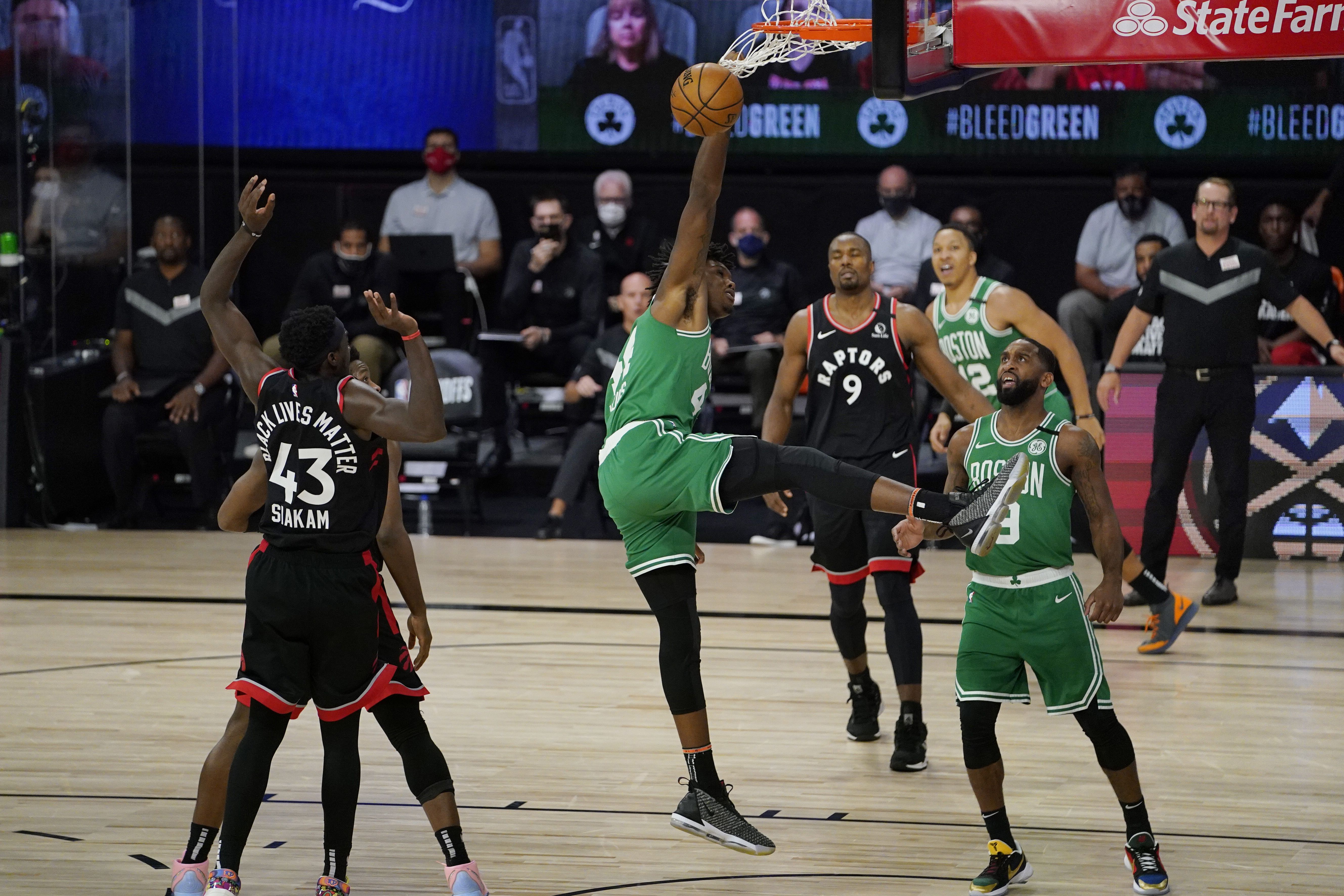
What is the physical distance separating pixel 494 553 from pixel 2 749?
185 inches

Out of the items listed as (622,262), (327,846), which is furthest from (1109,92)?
(327,846)

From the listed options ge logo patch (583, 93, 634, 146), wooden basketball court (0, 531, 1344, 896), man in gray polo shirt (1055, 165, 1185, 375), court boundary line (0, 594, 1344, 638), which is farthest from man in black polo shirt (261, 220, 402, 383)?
man in gray polo shirt (1055, 165, 1185, 375)

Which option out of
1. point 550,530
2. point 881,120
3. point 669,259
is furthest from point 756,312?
point 669,259

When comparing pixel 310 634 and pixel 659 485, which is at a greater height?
pixel 659 485

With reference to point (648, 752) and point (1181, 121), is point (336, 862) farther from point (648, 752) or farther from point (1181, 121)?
point (1181, 121)

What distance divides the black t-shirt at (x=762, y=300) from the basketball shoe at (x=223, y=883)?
771 cm

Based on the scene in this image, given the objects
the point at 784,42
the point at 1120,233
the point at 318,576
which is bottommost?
the point at 318,576

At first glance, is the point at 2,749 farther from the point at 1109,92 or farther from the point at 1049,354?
the point at 1109,92

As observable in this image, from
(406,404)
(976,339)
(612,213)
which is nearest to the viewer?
(406,404)

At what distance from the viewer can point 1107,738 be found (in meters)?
4.50

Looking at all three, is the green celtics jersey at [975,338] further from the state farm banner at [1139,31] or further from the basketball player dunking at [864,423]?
the state farm banner at [1139,31]

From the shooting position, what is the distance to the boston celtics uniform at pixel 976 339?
22.4 feet

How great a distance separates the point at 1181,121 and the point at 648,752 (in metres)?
8.46

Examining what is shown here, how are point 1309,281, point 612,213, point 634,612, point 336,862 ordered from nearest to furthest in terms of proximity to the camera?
point 336,862 → point 634,612 → point 1309,281 → point 612,213
